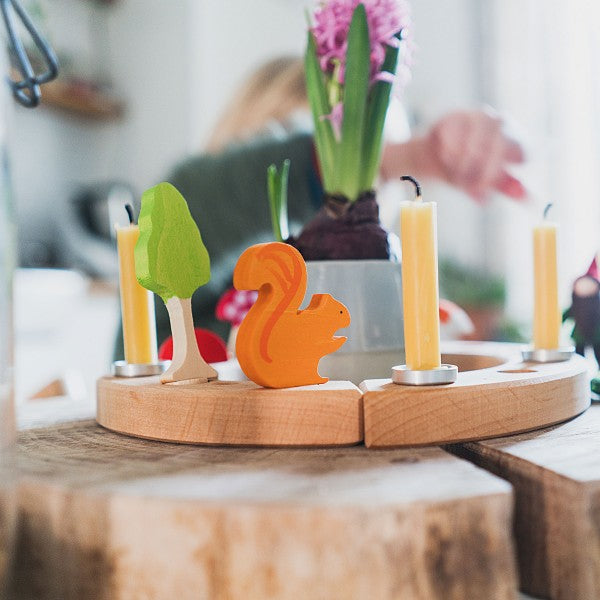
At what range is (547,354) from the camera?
2.72 feet

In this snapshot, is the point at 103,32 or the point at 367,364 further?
the point at 103,32

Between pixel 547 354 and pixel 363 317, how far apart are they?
0.22 m

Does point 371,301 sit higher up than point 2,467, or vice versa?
point 371,301

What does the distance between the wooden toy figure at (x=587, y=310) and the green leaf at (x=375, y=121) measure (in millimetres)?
307

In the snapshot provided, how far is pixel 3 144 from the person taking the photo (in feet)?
1.79

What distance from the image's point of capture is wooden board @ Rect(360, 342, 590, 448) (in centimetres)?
61

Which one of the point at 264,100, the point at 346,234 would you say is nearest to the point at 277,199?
the point at 346,234

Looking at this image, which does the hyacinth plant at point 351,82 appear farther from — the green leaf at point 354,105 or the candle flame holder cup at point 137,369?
the candle flame holder cup at point 137,369

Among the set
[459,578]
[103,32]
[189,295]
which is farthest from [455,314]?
[103,32]

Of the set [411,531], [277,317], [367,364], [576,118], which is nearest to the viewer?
[411,531]

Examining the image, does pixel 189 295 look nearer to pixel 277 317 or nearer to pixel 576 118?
pixel 277 317

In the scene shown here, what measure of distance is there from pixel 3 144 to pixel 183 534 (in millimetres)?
326

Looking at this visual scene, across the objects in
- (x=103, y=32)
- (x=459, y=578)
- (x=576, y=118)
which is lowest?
(x=459, y=578)

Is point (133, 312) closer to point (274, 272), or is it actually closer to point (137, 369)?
point (137, 369)
